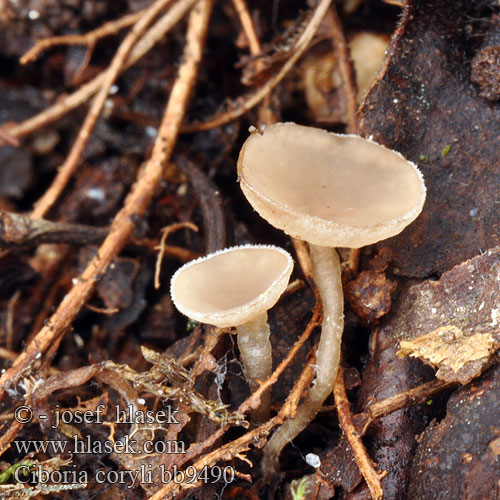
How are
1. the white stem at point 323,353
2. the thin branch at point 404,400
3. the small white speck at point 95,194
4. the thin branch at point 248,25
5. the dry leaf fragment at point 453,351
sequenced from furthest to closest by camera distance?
1. the small white speck at point 95,194
2. the thin branch at point 248,25
3. the white stem at point 323,353
4. the thin branch at point 404,400
5. the dry leaf fragment at point 453,351

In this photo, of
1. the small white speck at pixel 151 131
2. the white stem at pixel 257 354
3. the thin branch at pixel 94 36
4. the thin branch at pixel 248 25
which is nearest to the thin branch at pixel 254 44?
the thin branch at pixel 248 25

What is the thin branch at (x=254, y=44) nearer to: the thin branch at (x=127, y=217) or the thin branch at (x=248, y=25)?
the thin branch at (x=248, y=25)

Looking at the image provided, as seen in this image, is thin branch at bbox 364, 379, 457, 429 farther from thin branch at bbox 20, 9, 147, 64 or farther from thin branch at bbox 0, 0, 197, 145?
thin branch at bbox 20, 9, 147, 64

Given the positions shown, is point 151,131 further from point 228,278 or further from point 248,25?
point 228,278

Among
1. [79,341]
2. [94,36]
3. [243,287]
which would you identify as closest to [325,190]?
[243,287]

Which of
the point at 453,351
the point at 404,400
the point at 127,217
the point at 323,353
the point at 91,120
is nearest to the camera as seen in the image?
the point at 453,351

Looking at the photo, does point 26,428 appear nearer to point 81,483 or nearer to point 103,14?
point 81,483

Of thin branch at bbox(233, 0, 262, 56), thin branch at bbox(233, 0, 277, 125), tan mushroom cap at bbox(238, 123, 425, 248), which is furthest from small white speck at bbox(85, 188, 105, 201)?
tan mushroom cap at bbox(238, 123, 425, 248)
